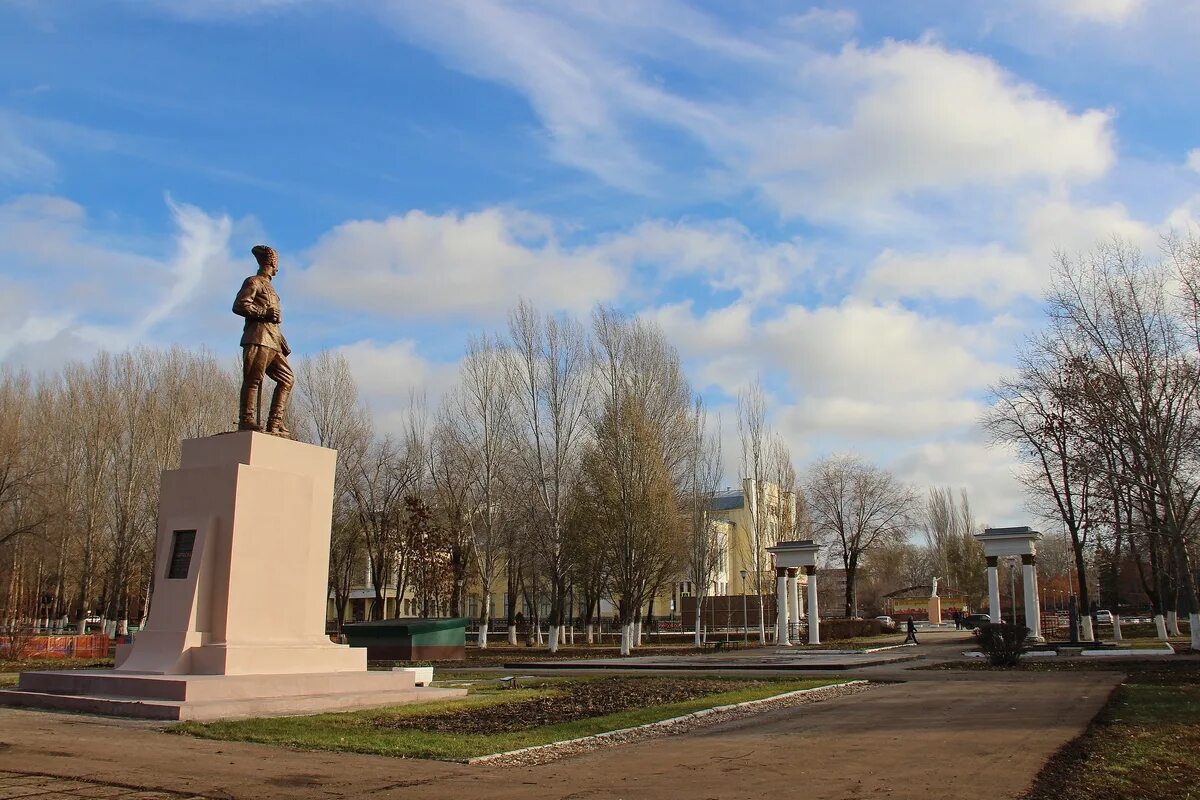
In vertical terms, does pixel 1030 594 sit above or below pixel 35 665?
above

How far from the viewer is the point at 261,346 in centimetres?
1579

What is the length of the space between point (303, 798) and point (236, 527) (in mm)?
8175

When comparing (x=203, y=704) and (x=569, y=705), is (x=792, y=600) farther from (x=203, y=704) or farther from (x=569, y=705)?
(x=203, y=704)

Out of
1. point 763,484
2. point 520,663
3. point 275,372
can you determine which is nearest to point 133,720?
point 275,372

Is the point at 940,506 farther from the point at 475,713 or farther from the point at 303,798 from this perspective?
the point at 303,798

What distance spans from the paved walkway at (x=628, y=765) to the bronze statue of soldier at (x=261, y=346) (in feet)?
19.0

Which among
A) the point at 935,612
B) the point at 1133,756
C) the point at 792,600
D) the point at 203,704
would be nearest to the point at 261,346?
the point at 203,704

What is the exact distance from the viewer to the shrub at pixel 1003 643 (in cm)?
2236

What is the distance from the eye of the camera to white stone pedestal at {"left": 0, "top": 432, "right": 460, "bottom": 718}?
1259 centimetres

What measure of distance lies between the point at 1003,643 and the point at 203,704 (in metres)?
18.9

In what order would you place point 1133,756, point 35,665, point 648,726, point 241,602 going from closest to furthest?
point 1133,756
point 648,726
point 241,602
point 35,665

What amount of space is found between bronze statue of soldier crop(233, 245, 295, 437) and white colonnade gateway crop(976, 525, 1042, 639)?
2865cm

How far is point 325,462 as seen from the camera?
53.0ft

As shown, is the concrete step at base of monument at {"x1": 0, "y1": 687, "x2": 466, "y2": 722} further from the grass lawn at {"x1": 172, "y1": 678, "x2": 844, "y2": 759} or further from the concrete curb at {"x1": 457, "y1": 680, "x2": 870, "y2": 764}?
the concrete curb at {"x1": 457, "y1": 680, "x2": 870, "y2": 764}
